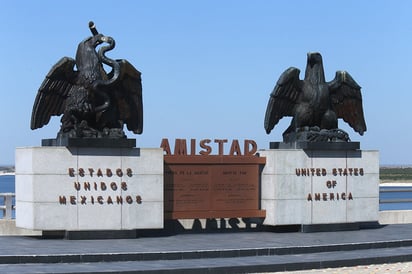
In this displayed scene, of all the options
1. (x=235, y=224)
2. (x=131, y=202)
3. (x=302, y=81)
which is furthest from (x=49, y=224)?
(x=302, y=81)

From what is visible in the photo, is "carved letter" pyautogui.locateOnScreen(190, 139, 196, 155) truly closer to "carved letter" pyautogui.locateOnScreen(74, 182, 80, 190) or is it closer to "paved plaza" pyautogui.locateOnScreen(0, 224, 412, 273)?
"paved plaza" pyautogui.locateOnScreen(0, 224, 412, 273)

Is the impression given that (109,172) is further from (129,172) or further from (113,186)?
(129,172)

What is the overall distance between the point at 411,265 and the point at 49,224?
8176mm

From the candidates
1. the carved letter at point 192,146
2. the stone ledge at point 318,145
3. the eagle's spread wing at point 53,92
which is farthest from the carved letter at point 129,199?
the stone ledge at point 318,145

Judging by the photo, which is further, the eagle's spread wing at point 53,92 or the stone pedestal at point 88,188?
the eagle's spread wing at point 53,92

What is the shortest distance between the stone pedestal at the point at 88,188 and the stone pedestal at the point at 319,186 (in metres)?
3.26

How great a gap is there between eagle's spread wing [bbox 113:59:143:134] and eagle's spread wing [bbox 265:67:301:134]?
358 cm

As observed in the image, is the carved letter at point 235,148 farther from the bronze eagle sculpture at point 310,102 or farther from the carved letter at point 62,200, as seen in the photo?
the carved letter at point 62,200

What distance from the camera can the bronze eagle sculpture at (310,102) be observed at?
22.8 meters

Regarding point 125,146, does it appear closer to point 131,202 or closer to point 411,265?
point 131,202

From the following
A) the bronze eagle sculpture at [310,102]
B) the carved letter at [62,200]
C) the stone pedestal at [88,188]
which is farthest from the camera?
the bronze eagle sculpture at [310,102]

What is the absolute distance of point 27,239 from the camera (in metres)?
20.1

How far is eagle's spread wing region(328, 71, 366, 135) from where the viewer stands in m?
23.5

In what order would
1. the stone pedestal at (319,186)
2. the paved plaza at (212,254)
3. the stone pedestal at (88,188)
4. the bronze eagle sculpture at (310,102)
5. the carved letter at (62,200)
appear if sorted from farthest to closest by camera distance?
1. the bronze eagle sculpture at (310,102)
2. the stone pedestal at (319,186)
3. the carved letter at (62,200)
4. the stone pedestal at (88,188)
5. the paved plaza at (212,254)
